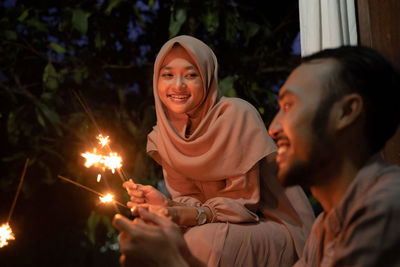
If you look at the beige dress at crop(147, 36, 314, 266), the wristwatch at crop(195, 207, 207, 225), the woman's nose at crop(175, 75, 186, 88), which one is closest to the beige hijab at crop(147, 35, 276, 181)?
the beige dress at crop(147, 36, 314, 266)

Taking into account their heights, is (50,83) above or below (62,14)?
below

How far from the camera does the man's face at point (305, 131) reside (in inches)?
43.2

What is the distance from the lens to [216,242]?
6.44 ft

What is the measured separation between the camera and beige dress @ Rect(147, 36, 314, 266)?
201cm

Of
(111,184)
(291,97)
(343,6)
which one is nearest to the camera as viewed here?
(291,97)

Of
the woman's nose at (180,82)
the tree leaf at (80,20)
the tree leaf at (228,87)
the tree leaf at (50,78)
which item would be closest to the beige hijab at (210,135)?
the woman's nose at (180,82)

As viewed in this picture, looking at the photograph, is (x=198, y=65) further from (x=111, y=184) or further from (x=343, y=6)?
(x=111, y=184)

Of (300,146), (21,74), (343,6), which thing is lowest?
(300,146)

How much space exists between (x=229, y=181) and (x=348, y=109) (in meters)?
1.22

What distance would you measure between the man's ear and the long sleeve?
3.56ft

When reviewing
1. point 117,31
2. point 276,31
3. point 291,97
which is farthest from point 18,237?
point 291,97

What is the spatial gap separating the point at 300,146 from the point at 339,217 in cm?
19

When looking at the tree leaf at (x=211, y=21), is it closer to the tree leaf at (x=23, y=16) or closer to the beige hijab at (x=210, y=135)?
the beige hijab at (x=210, y=135)

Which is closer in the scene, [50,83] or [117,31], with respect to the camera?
[50,83]
